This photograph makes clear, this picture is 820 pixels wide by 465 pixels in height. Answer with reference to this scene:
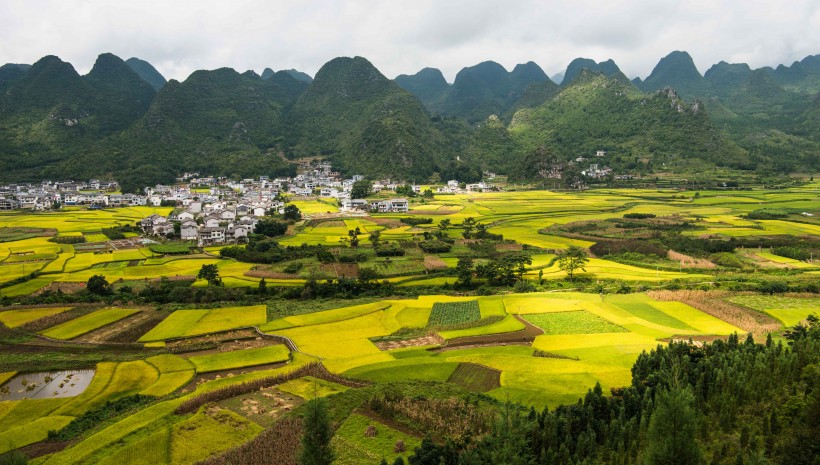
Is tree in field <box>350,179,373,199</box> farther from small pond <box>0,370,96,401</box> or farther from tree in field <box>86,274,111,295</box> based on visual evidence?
small pond <box>0,370,96,401</box>

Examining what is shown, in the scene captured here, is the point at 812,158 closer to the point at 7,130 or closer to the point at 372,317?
the point at 372,317

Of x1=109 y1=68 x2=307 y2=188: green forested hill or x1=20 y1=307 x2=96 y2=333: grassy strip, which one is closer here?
x1=20 y1=307 x2=96 y2=333: grassy strip

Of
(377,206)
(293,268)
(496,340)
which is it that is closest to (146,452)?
(496,340)

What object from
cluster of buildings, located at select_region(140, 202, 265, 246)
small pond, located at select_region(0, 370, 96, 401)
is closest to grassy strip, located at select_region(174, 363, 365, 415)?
small pond, located at select_region(0, 370, 96, 401)

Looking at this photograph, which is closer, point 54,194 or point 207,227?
point 207,227

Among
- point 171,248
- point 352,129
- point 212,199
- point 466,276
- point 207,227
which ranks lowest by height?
point 466,276

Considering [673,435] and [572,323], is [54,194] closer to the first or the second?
[572,323]
